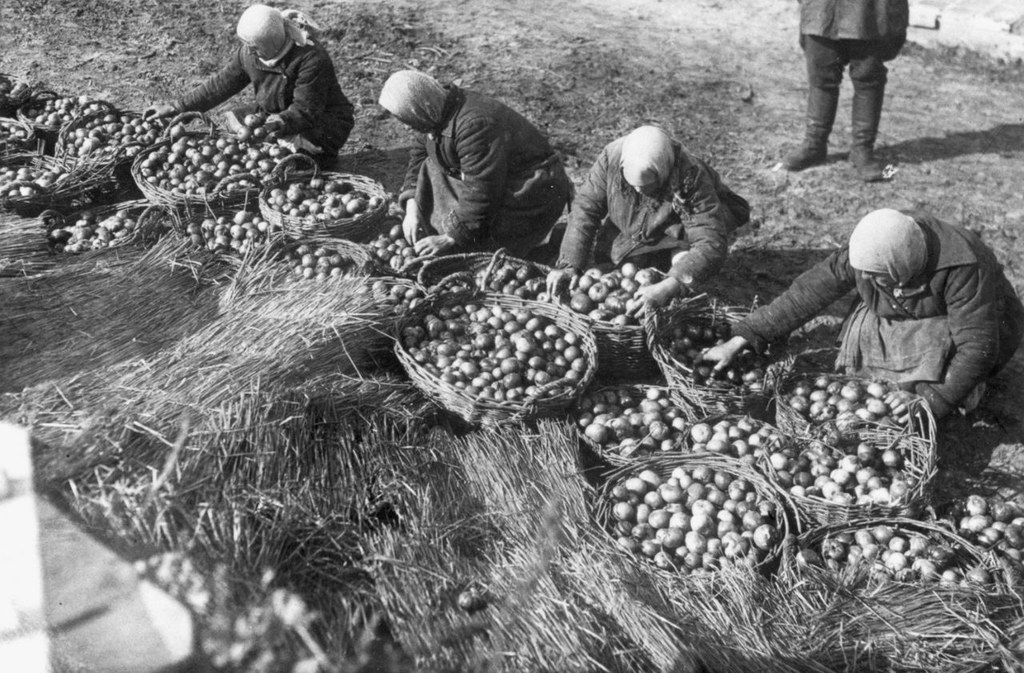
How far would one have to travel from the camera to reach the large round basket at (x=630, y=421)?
4.13 m

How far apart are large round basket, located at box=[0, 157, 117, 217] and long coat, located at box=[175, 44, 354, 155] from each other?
902 mm

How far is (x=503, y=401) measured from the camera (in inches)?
160

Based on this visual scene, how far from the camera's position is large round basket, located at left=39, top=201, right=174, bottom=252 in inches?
204

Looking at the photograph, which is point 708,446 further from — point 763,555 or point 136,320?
point 136,320

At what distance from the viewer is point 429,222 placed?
569 cm

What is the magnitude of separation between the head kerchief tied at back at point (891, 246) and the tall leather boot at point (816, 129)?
9.81 feet

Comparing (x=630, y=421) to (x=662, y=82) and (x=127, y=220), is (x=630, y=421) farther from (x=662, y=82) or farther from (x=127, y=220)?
(x=662, y=82)

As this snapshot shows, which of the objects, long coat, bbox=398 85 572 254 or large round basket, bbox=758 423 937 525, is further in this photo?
long coat, bbox=398 85 572 254

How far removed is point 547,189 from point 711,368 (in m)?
1.69

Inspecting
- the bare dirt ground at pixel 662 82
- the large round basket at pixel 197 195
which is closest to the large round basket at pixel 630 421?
the bare dirt ground at pixel 662 82

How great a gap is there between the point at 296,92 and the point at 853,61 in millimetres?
4117

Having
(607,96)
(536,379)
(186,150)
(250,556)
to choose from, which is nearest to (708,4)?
(607,96)

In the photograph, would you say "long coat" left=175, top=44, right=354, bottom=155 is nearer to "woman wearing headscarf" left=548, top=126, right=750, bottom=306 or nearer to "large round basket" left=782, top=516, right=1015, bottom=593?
"woman wearing headscarf" left=548, top=126, right=750, bottom=306

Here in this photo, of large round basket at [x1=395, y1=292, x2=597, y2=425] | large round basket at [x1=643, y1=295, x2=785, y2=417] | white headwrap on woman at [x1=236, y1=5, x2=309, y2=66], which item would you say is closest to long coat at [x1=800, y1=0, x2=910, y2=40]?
large round basket at [x1=643, y1=295, x2=785, y2=417]
